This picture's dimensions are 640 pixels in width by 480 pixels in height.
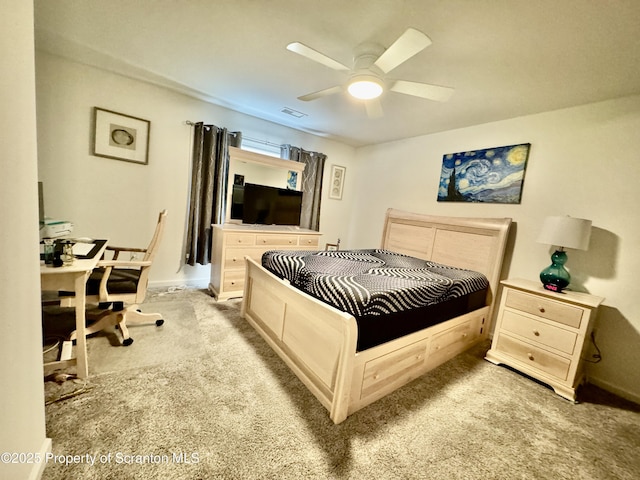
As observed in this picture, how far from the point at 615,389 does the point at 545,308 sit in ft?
3.02

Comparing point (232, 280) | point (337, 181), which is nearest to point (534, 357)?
point (232, 280)

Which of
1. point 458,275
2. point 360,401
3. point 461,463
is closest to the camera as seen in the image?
point 461,463

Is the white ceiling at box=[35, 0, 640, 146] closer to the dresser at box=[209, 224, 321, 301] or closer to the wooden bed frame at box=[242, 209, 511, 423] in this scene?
the wooden bed frame at box=[242, 209, 511, 423]

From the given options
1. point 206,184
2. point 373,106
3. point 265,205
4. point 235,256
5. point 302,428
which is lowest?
point 302,428

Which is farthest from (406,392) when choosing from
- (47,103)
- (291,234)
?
(47,103)

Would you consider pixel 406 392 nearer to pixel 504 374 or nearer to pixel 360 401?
pixel 360 401

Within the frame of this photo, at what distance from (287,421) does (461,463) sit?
37.1 inches

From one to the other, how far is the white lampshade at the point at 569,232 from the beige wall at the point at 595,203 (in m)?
0.33

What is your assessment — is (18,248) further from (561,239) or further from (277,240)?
(561,239)

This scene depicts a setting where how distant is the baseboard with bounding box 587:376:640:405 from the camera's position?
2.03 metres

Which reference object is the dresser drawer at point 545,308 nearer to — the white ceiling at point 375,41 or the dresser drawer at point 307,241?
the white ceiling at point 375,41

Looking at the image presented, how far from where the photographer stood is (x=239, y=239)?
10.3ft

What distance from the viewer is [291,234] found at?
357 cm

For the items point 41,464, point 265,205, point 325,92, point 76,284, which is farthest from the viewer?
point 265,205
